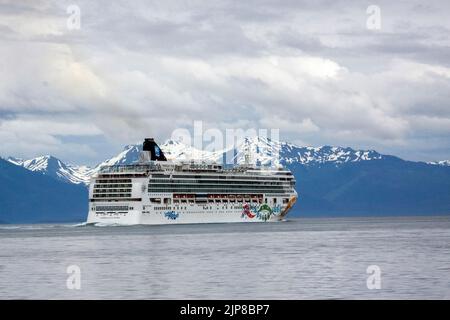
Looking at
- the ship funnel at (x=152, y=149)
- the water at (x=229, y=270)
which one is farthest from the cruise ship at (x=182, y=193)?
the water at (x=229, y=270)

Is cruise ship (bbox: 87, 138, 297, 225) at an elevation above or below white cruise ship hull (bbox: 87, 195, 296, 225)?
above

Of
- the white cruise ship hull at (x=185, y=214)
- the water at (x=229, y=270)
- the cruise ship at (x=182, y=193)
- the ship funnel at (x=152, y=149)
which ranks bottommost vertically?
the water at (x=229, y=270)

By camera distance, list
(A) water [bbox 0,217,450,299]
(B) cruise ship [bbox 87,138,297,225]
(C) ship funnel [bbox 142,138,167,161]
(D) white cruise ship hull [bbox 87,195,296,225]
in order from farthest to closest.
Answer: (C) ship funnel [bbox 142,138,167,161] < (B) cruise ship [bbox 87,138,297,225] < (D) white cruise ship hull [bbox 87,195,296,225] < (A) water [bbox 0,217,450,299]

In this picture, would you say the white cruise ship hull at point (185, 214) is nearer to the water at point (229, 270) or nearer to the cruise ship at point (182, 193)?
the cruise ship at point (182, 193)

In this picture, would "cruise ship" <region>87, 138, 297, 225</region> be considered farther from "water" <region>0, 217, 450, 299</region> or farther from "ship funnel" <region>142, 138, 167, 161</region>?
"water" <region>0, 217, 450, 299</region>

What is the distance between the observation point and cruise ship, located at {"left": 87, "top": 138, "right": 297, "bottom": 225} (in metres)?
164

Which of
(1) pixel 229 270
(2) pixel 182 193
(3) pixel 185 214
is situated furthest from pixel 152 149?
(1) pixel 229 270

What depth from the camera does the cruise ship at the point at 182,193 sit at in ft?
536

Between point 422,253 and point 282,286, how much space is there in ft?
95.4

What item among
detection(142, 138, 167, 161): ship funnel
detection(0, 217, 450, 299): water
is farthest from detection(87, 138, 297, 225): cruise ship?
detection(0, 217, 450, 299): water

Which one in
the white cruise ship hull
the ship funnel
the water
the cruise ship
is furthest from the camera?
the ship funnel

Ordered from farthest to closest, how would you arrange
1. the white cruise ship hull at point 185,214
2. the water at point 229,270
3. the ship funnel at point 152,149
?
the ship funnel at point 152,149
the white cruise ship hull at point 185,214
the water at point 229,270
